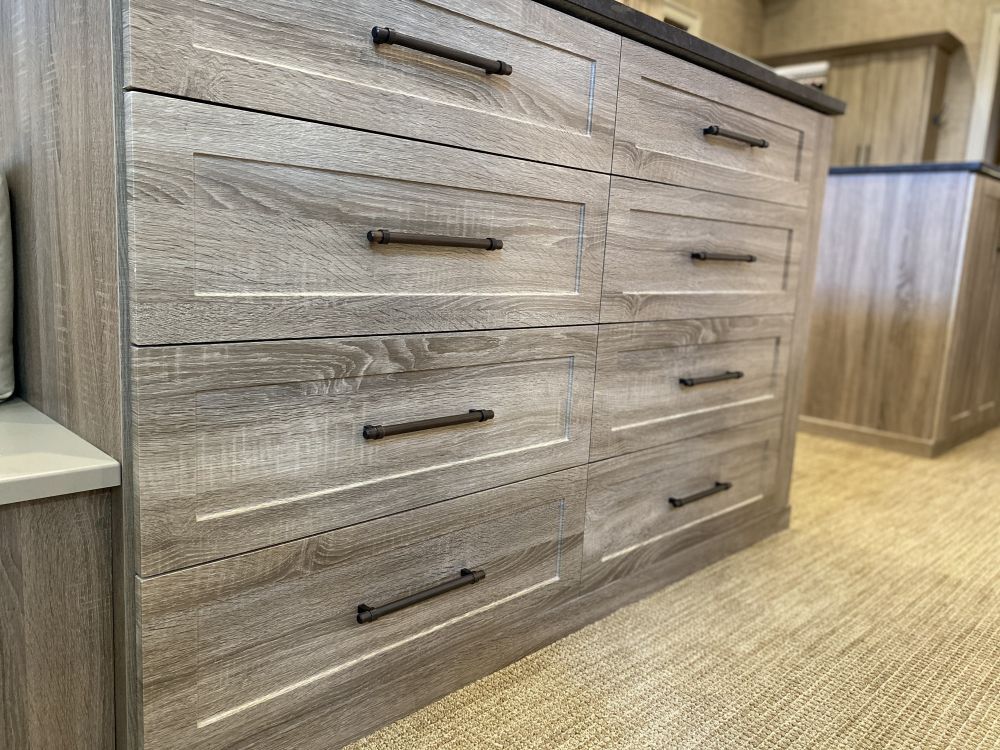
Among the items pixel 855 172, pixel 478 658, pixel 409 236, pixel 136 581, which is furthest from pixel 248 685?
pixel 855 172

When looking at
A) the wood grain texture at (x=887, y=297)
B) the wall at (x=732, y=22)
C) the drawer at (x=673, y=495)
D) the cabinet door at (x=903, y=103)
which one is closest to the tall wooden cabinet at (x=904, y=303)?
the wood grain texture at (x=887, y=297)

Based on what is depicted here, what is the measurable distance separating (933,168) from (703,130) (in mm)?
1665

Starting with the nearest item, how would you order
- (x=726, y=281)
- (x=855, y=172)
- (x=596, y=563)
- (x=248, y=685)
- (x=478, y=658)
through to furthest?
(x=248, y=685), (x=478, y=658), (x=596, y=563), (x=726, y=281), (x=855, y=172)

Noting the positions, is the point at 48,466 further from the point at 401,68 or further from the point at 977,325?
the point at 977,325

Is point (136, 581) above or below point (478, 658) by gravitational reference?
above

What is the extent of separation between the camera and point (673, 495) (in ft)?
5.03

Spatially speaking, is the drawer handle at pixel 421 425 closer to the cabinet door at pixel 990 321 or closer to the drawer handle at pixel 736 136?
the drawer handle at pixel 736 136

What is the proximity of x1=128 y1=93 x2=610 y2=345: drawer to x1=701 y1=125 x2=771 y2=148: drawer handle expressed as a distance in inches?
13.8

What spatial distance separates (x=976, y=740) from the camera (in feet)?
3.67

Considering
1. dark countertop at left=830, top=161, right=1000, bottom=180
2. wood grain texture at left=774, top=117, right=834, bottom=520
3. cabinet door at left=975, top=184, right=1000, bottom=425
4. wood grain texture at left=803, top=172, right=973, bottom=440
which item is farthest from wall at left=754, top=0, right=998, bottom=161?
wood grain texture at left=774, top=117, right=834, bottom=520

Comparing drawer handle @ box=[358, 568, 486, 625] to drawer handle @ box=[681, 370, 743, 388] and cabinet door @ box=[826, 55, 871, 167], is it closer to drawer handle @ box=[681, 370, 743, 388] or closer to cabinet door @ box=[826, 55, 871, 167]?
drawer handle @ box=[681, 370, 743, 388]

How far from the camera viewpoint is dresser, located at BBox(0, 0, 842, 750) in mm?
778

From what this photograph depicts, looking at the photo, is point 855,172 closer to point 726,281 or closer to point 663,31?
point 726,281

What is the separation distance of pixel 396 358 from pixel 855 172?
7.88 feet
